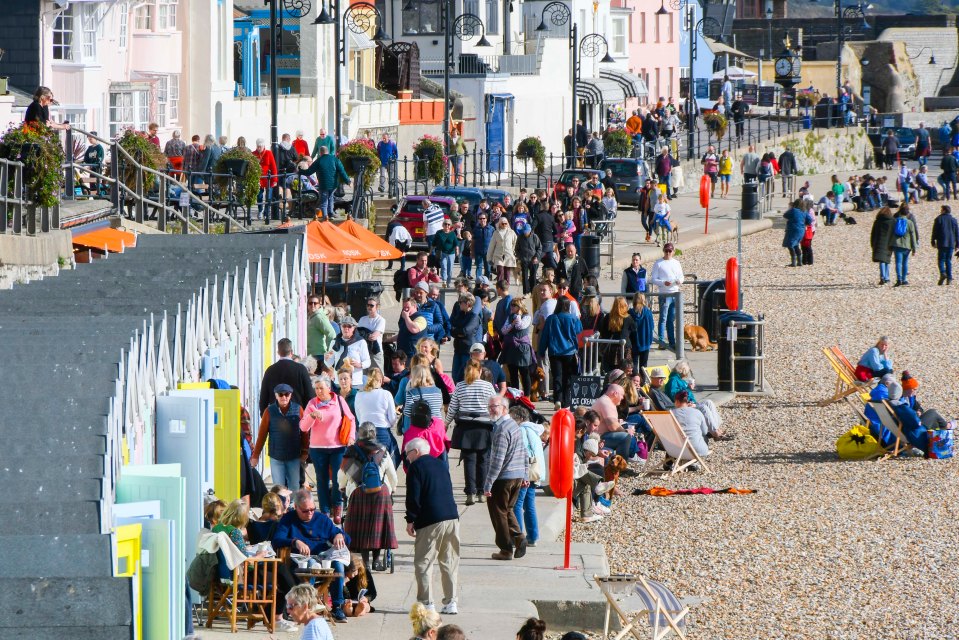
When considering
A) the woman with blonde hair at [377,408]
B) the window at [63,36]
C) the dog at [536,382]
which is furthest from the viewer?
the window at [63,36]

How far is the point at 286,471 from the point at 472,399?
1618mm

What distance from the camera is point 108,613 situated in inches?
327

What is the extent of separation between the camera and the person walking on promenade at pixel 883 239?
1231 inches

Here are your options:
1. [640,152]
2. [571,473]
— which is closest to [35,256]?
[571,473]

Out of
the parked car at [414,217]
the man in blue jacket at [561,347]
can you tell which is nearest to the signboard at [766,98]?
the parked car at [414,217]

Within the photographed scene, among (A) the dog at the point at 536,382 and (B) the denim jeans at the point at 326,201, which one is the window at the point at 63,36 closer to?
(B) the denim jeans at the point at 326,201

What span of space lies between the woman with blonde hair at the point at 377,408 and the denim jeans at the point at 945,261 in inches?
810

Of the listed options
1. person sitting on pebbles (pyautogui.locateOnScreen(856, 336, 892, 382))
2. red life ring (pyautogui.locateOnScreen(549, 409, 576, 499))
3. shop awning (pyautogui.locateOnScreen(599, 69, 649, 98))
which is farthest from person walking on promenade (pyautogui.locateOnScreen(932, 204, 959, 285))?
shop awning (pyautogui.locateOnScreen(599, 69, 649, 98))

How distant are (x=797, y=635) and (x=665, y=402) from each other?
6121 millimetres

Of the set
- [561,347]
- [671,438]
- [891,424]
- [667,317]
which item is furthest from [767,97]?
[671,438]

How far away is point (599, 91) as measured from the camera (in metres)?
62.6

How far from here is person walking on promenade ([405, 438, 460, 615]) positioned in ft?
38.2

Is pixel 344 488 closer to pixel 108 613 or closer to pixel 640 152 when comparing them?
pixel 108 613

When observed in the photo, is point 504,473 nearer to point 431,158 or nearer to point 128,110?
point 128,110
